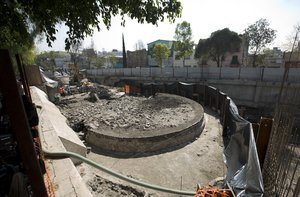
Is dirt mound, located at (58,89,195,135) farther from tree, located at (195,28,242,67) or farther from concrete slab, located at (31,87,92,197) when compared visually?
tree, located at (195,28,242,67)

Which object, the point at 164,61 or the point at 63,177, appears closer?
the point at 63,177

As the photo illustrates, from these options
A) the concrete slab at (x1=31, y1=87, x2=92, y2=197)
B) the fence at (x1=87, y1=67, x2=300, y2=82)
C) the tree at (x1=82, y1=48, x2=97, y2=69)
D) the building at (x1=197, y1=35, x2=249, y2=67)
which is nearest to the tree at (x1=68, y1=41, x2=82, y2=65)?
the concrete slab at (x1=31, y1=87, x2=92, y2=197)

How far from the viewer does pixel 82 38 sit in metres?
2.97

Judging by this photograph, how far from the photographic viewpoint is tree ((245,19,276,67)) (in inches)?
983

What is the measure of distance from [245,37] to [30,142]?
102 ft

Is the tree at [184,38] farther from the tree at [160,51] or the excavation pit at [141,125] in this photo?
the excavation pit at [141,125]

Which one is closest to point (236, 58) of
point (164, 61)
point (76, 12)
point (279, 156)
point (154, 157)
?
point (164, 61)

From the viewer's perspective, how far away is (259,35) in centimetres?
2553

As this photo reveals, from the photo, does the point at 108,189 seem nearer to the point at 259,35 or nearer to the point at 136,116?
the point at 136,116

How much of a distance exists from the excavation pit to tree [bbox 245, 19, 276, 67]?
67.3 feet

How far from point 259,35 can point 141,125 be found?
25.5 meters

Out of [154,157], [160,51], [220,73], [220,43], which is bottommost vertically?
[154,157]

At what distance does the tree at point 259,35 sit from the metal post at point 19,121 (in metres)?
30.3

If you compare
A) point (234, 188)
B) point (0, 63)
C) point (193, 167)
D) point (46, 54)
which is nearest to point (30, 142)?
point (0, 63)
